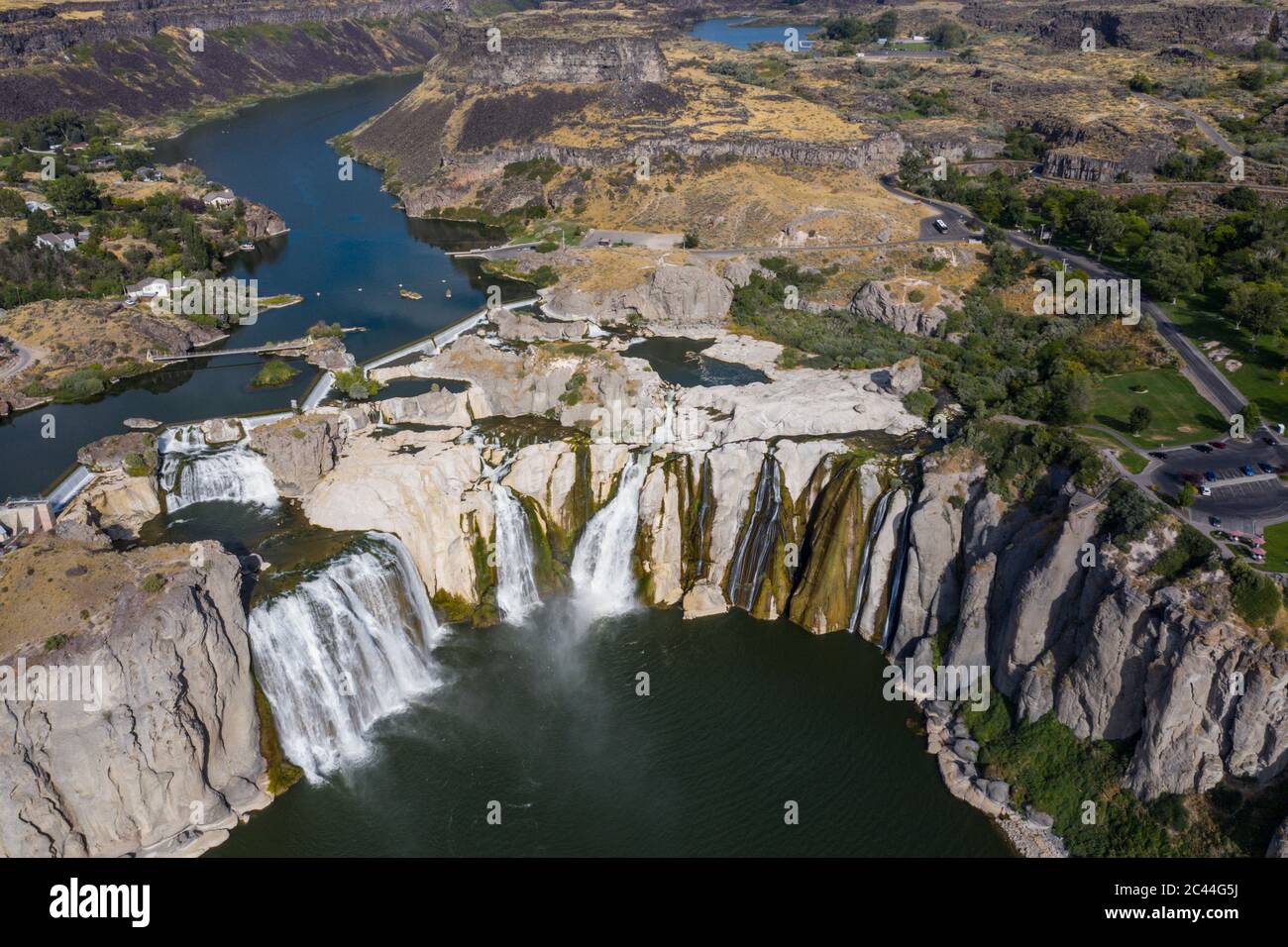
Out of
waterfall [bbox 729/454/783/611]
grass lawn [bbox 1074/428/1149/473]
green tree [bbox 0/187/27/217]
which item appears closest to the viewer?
grass lawn [bbox 1074/428/1149/473]

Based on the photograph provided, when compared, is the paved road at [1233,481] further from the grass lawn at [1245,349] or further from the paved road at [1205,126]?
the paved road at [1205,126]

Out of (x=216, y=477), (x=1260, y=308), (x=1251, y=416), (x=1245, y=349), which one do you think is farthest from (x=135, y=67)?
(x=1251, y=416)

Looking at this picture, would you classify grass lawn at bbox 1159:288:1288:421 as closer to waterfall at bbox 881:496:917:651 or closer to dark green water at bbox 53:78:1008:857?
waterfall at bbox 881:496:917:651

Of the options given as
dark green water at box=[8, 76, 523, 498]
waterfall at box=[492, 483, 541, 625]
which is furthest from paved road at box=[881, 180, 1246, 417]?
dark green water at box=[8, 76, 523, 498]

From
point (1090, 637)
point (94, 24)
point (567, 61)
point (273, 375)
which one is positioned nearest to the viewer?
point (1090, 637)

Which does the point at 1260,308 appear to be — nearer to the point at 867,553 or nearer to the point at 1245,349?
the point at 1245,349
